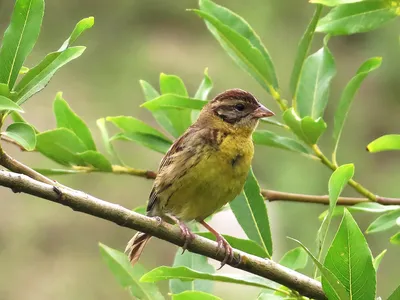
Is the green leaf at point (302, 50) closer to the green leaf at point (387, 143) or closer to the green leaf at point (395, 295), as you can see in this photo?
the green leaf at point (387, 143)

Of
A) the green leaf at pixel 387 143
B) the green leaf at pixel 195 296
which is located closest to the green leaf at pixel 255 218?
the green leaf at pixel 387 143

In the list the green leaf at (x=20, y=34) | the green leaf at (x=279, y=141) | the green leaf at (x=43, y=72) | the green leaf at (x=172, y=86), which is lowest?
the green leaf at (x=279, y=141)

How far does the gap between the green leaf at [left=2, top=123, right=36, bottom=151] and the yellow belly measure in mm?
926

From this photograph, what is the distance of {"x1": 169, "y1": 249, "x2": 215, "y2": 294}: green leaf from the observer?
2.31 meters

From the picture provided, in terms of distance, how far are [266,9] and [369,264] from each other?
8462 mm

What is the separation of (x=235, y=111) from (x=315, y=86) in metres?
0.51

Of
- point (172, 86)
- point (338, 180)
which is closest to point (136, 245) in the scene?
point (172, 86)

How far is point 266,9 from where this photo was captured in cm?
989

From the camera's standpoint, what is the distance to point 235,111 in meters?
3.06

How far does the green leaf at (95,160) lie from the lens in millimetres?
2490

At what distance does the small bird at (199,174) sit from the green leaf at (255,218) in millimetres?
174

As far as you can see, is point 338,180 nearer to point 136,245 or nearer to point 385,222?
point 385,222

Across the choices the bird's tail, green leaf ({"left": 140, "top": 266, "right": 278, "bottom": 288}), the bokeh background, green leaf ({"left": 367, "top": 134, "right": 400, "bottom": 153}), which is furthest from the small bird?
the bokeh background

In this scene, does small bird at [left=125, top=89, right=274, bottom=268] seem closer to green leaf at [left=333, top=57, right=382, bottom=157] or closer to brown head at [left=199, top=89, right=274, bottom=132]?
brown head at [left=199, top=89, right=274, bottom=132]
